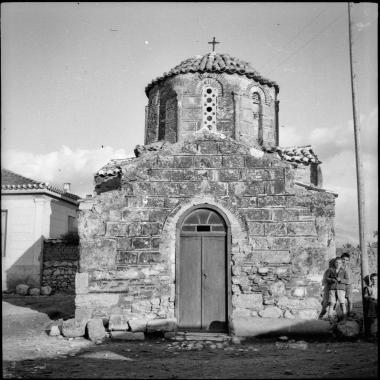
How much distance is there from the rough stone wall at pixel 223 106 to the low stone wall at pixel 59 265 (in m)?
→ 7.00

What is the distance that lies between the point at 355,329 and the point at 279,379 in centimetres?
372

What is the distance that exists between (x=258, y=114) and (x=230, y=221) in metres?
8.15

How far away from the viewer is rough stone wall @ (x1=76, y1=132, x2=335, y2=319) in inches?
373

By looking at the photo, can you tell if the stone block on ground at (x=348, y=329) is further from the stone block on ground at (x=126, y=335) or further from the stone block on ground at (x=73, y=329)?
the stone block on ground at (x=73, y=329)

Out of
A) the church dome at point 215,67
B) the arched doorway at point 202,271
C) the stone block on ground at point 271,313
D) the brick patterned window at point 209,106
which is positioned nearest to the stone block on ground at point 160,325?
the arched doorway at point 202,271

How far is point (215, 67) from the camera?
53.2ft

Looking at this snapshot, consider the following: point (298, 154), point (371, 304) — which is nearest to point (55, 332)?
point (371, 304)

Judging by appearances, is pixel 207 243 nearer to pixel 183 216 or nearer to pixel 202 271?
pixel 202 271

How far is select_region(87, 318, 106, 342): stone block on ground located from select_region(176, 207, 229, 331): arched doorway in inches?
66.0

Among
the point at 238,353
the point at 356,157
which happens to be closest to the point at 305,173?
the point at 356,157

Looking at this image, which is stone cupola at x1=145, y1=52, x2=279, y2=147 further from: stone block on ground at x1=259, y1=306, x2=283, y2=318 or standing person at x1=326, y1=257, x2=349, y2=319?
stone block on ground at x1=259, y1=306, x2=283, y2=318

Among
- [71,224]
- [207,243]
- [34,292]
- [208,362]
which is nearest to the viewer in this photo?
[208,362]

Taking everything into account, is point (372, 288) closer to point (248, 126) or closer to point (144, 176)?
point (144, 176)

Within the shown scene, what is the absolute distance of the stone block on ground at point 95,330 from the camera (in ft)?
29.3
